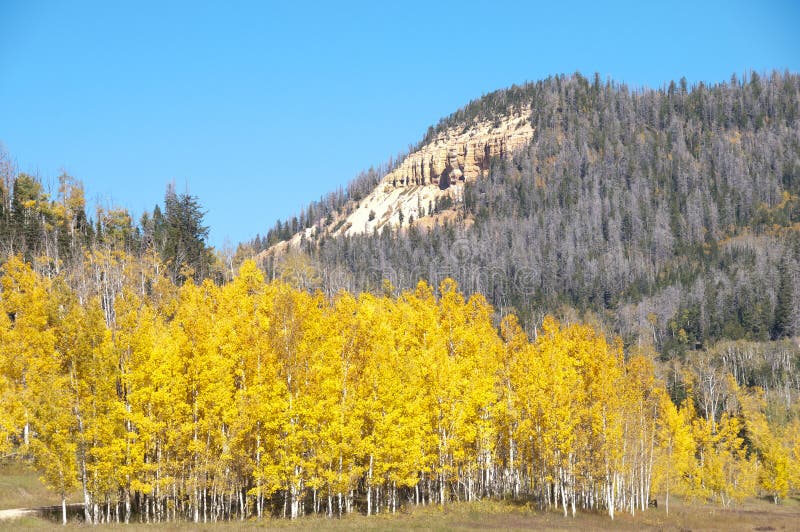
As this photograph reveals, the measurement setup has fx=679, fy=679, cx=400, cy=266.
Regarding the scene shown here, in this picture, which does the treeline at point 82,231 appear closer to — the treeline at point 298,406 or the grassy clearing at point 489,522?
the treeline at point 298,406

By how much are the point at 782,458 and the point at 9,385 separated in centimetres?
8679

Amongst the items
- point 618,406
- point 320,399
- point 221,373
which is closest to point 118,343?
point 221,373

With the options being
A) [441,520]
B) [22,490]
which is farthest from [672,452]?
[22,490]

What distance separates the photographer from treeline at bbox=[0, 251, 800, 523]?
1412 inches

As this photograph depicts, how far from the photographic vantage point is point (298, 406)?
39.6 m

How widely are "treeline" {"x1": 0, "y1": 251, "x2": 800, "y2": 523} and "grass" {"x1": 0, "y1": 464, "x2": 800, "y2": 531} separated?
1768 mm

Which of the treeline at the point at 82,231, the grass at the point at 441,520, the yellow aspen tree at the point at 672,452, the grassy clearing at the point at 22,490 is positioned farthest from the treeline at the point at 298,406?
the treeline at the point at 82,231

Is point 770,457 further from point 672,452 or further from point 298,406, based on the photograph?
point 298,406

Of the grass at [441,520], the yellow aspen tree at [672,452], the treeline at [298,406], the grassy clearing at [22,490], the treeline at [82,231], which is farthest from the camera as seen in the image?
the treeline at [82,231]

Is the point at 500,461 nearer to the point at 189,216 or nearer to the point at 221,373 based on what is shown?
the point at 221,373

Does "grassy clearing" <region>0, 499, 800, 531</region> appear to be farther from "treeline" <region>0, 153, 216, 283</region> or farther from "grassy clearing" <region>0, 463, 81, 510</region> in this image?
"treeline" <region>0, 153, 216, 283</region>

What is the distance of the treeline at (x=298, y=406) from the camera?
35.9 metres

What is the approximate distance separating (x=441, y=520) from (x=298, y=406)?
11.2 metres

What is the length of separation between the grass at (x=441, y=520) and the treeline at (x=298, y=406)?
5.80ft
